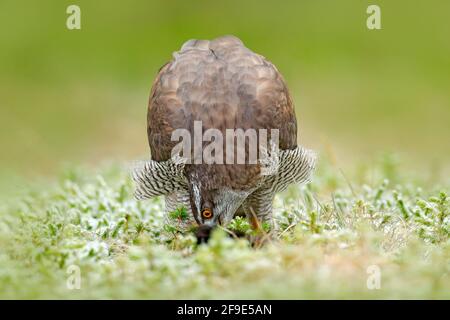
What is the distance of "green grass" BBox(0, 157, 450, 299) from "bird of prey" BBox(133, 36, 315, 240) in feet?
0.87

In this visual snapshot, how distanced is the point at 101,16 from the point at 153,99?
1303 centimetres

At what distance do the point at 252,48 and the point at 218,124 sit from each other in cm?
1219

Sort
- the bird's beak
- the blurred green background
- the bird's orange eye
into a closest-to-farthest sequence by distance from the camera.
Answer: the bird's beak, the bird's orange eye, the blurred green background

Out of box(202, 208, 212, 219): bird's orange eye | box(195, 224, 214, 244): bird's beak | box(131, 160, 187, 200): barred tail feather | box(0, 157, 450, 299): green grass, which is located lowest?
box(0, 157, 450, 299): green grass

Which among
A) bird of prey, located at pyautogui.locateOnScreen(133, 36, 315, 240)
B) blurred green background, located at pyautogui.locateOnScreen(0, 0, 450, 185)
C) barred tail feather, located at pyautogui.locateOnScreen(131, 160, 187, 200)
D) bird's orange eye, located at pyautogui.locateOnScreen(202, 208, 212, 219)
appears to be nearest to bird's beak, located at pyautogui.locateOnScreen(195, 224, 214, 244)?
bird of prey, located at pyautogui.locateOnScreen(133, 36, 315, 240)

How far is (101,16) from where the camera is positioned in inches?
754

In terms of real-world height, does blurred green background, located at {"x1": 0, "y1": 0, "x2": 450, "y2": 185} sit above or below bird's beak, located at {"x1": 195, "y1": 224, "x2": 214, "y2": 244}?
above

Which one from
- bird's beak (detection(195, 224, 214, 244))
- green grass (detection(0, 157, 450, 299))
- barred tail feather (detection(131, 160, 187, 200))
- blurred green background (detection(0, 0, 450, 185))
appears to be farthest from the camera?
blurred green background (detection(0, 0, 450, 185))

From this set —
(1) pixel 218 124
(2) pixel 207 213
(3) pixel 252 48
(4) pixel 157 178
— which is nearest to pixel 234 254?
(2) pixel 207 213

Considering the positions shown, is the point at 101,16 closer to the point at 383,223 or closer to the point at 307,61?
the point at 307,61

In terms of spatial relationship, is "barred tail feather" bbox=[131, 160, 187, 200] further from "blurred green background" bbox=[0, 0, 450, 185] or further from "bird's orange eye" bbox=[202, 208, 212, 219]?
"blurred green background" bbox=[0, 0, 450, 185]

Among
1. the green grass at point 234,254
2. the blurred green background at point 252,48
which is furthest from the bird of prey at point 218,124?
the blurred green background at point 252,48

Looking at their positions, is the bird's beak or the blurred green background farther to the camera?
the blurred green background

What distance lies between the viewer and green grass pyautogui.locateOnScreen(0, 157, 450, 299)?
4.89 m
